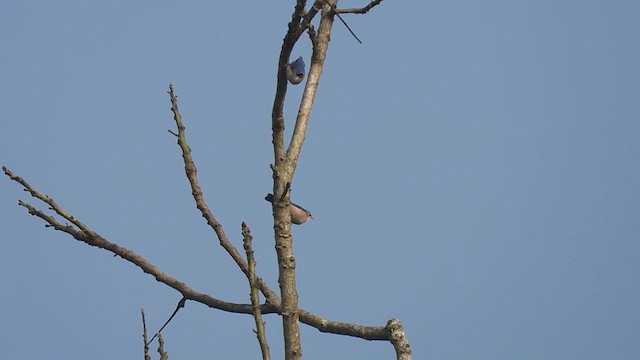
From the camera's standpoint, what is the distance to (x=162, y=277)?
4512 millimetres

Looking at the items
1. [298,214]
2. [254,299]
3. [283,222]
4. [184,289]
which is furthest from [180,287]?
[254,299]

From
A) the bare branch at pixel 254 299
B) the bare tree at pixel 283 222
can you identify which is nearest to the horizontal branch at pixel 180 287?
the bare tree at pixel 283 222

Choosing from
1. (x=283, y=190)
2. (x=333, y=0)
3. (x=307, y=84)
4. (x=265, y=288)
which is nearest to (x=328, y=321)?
(x=265, y=288)

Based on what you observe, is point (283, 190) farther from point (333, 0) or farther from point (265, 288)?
point (333, 0)

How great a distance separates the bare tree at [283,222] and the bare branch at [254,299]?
0.55 m

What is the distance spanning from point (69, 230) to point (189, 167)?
591 mm

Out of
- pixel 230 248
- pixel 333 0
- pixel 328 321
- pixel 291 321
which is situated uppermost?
pixel 333 0

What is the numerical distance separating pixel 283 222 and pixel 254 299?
3.91 ft

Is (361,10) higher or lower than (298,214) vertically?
higher

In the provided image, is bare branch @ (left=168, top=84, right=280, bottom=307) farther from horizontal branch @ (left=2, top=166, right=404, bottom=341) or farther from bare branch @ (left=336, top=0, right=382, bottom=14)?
bare branch @ (left=336, top=0, right=382, bottom=14)

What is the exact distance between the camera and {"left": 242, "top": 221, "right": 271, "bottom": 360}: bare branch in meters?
2.58

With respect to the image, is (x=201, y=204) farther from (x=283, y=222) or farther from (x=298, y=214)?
(x=298, y=214)

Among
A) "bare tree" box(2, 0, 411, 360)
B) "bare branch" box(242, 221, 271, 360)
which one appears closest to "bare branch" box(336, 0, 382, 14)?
"bare tree" box(2, 0, 411, 360)

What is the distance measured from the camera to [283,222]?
3.81m
